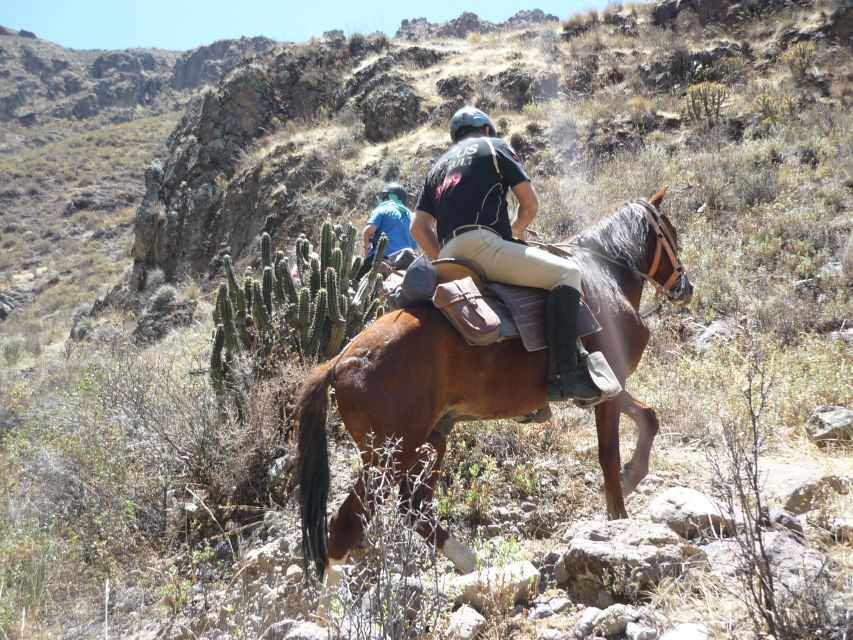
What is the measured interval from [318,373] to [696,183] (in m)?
9.56

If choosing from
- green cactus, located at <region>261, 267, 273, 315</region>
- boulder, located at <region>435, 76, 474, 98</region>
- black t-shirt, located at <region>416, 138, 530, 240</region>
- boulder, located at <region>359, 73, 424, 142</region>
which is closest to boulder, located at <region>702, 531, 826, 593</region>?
black t-shirt, located at <region>416, 138, 530, 240</region>

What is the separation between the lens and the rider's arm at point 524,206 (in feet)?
12.9

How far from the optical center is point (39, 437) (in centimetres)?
659

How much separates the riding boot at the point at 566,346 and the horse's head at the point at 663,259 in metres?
1.40

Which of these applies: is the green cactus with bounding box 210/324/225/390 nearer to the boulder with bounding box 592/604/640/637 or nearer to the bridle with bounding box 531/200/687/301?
the bridle with bounding box 531/200/687/301

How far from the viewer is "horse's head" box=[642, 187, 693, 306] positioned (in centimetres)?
477

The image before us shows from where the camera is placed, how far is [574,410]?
19.4ft

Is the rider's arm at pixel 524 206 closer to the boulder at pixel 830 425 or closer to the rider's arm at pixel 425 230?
the rider's arm at pixel 425 230

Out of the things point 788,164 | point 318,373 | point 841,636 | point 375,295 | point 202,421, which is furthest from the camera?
point 788,164

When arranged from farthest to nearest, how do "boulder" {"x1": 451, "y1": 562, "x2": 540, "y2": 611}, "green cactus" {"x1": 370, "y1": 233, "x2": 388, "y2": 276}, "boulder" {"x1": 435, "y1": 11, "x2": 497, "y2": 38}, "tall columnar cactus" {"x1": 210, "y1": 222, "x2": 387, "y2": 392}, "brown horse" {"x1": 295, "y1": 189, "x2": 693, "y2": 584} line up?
"boulder" {"x1": 435, "y1": 11, "x2": 497, "y2": 38} < "green cactus" {"x1": 370, "y1": 233, "x2": 388, "y2": 276} < "tall columnar cactus" {"x1": 210, "y1": 222, "x2": 387, "y2": 392} < "brown horse" {"x1": 295, "y1": 189, "x2": 693, "y2": 584} < "boulder" {"x1": 451, "y1": 562, "x2": 540, "y2": 611}

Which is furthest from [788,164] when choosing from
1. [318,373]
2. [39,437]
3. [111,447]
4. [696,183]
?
[39,437]

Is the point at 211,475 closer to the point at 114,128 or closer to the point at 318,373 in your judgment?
the point at 318,373

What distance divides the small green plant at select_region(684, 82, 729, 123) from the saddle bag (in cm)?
1230

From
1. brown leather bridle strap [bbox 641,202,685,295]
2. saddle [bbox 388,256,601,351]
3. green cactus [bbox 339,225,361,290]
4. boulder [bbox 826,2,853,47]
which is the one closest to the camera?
saddle [bbox 388,256,601,351]
